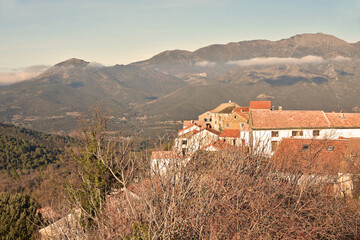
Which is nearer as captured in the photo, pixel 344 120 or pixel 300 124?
pixel 300 124

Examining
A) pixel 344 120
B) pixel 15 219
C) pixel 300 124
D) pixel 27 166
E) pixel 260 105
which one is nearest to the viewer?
pixel 15 219

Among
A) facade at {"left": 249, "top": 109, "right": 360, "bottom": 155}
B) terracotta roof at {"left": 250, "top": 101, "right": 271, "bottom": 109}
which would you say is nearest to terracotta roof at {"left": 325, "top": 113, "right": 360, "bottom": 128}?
facade at {"left": 249, "top": 109, "right": 360, "bottom": 155}

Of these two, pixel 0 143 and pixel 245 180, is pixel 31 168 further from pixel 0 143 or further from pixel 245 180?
pixel 245 180

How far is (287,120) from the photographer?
38.5 meters

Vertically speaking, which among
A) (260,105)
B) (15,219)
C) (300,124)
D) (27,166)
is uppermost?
(260,105)

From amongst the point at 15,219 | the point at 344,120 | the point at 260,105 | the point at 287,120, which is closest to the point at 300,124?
the point at 287,120

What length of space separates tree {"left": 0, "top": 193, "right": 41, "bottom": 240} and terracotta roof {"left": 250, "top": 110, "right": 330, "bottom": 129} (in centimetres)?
2590

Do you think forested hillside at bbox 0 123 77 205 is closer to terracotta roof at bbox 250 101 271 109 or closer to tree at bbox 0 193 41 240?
terracotta roof at bbox 250 101 271 109

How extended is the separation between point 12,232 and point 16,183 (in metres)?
56.6

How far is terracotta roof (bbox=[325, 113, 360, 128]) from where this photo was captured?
38281 mm

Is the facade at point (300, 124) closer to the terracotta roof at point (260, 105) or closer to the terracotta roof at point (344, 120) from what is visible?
the terracotta roof at point (344, 120)

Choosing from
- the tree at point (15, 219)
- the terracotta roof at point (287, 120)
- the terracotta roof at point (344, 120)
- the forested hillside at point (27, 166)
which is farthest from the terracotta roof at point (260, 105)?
the tree at point (15, 219)

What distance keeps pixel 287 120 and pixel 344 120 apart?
7.46m

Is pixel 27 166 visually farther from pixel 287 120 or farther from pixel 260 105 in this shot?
pixel 287 120
